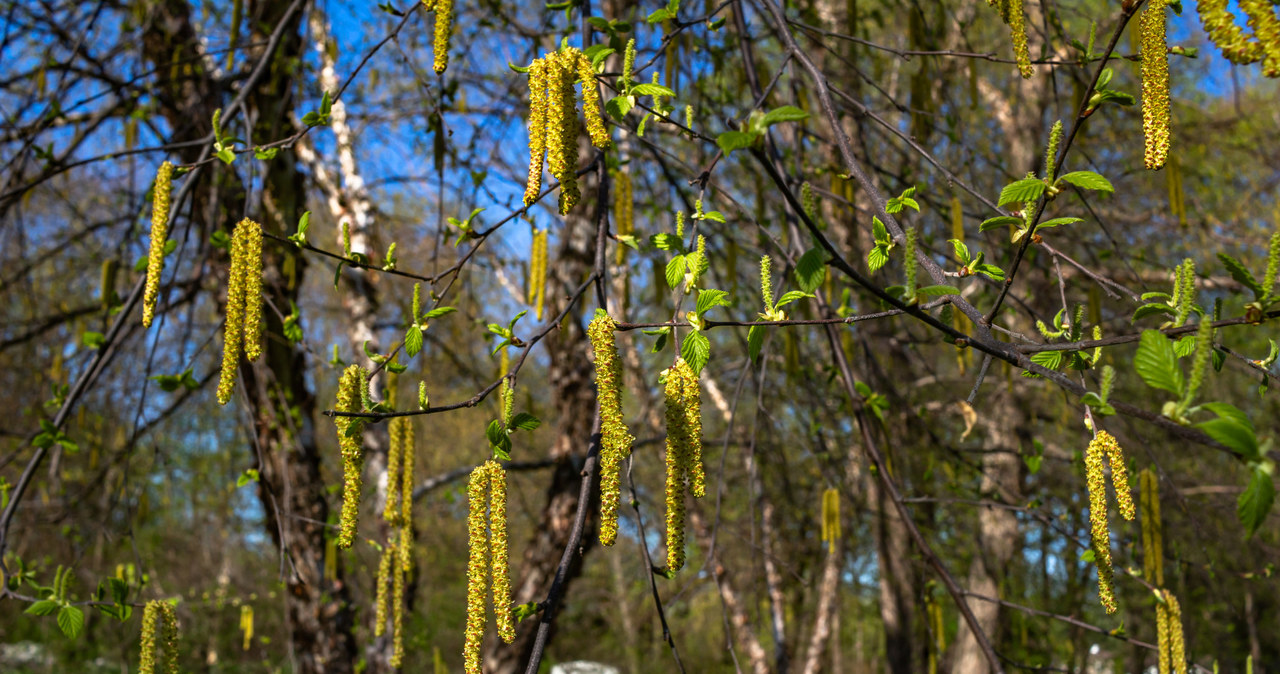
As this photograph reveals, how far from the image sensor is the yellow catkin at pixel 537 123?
1234 millimetres

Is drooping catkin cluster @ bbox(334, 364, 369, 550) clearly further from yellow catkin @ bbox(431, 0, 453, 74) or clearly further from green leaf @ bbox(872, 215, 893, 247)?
green leaf @ bbox(872, 215, 893, 247)

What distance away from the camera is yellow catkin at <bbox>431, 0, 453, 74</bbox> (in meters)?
1.61

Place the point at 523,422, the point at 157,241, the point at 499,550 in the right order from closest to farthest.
Result: the point at 499,550 → the point at 523,422 → the point at 157,241

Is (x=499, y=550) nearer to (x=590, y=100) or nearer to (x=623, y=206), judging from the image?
(x=590, y=100)

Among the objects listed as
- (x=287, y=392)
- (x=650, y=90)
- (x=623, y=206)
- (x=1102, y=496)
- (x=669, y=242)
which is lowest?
(x=1102, y=496)

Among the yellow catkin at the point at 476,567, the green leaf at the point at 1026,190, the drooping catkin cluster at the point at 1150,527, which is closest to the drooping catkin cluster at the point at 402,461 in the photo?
the yellow catkin at the point at 476,567

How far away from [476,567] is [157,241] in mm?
1031

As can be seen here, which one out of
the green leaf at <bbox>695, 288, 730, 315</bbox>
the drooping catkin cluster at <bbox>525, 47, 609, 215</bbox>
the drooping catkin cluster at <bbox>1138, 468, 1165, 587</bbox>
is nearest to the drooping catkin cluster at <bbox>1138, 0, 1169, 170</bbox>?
the green leaf at <bbox>695, 288, 730, 315</bbox>

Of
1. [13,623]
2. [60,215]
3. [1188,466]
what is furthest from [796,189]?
[13,623]

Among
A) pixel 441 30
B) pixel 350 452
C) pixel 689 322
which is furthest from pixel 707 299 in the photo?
pixel 441 30

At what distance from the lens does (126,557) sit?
33.4 ft

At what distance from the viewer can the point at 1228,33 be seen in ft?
3.25

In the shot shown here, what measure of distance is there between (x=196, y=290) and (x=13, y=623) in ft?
31.2

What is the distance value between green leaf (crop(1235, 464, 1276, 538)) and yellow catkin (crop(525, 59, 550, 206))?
2.99 ft
